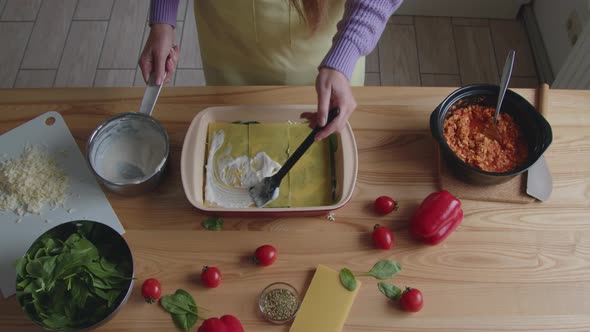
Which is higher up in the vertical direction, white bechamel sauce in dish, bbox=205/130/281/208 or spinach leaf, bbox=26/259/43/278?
white bechamel sauce in dish, bbox=205/130/281/208

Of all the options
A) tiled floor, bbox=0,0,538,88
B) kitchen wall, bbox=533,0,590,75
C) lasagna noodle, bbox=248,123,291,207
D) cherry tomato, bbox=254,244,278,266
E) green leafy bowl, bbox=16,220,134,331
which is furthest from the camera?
tiled floor, bbox=0,0,538,88

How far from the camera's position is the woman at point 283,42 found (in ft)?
3.35

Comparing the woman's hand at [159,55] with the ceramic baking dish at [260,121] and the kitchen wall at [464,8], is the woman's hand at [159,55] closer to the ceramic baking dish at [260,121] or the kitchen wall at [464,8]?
the ceramic baking dish at [260,121]

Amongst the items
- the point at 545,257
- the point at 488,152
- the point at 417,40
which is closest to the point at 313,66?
the point at 488,152

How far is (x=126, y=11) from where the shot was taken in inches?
98.8

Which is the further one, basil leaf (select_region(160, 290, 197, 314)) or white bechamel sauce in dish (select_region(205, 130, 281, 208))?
white bechamel sauce in dish (select_region(205, 130, 281, 208))

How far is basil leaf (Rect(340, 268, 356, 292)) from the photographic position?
0.96 meters

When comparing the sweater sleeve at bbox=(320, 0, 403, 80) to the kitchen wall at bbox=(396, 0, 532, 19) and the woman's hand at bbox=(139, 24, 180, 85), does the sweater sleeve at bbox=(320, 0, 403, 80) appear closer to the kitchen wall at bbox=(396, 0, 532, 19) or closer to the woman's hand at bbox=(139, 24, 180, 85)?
the woman's hand at bbox=(139, 24, 180, 85)

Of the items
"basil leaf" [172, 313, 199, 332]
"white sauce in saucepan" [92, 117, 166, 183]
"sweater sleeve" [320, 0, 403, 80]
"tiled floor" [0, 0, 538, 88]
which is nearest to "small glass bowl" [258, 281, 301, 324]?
"basil leaf" [172, 313, 199, 332]

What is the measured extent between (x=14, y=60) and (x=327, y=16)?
6.26 ft

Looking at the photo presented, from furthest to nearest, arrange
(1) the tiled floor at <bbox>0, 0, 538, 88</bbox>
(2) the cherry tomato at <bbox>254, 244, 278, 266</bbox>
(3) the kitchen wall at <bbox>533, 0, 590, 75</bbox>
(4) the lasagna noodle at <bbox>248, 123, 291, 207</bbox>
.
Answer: (1) the tiled floor at <bbox>0, 0, 538, 88</bbox> → (3) the kitchen wall at <bbox>533, 0, 590, 75</bbox> → (4) the lasagna noodle at <bbox>248, 123, 291, 207</bbox> → (2) the cherry tomato at <bbox>254, 244, 278, 266</bbox>

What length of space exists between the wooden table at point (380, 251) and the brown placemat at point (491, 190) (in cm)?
2

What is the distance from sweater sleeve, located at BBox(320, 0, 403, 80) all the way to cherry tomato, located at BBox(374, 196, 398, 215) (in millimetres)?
286

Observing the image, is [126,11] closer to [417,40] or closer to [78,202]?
[417,40]
